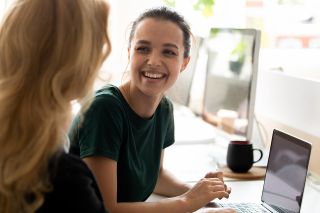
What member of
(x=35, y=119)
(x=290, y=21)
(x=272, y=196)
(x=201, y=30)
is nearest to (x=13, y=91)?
(x=35, y=119)

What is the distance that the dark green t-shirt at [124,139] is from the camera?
50.1 inches

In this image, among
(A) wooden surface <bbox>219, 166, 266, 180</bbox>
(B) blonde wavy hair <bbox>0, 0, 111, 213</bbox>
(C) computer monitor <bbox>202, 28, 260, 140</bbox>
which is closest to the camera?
(B) blonde wavy hair <bbox>0, 0, 111, 213</bbox>

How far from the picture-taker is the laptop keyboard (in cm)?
139

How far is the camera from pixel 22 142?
2.76 feet

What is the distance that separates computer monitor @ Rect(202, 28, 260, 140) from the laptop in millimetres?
507

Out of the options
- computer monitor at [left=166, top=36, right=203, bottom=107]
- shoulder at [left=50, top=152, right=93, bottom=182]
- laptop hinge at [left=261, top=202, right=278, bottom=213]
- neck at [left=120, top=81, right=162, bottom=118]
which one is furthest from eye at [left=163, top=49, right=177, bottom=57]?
computer monitor at [left=166, top=36, right=203, bottom=107]

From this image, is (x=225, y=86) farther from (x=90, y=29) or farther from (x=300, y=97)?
(x=90, y=29)

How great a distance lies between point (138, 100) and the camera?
4.75ft

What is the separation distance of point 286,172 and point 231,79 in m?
0.79

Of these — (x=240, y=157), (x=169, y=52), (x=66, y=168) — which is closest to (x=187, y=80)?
(x=240, y=157)

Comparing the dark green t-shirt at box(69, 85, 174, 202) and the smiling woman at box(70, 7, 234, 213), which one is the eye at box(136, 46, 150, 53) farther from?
the dark green t-shirt at box(69, 85, 174, 202)

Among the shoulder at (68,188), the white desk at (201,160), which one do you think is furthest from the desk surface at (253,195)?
the shoulder at (68,188)

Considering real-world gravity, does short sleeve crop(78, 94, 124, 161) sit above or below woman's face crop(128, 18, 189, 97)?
below

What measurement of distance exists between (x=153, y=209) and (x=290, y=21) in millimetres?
2225
